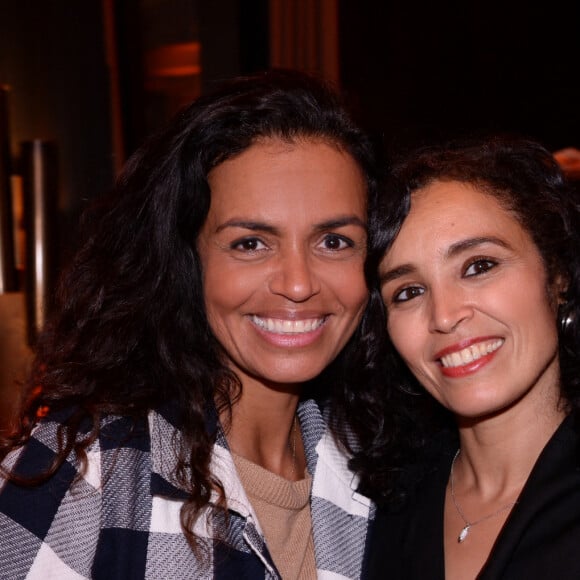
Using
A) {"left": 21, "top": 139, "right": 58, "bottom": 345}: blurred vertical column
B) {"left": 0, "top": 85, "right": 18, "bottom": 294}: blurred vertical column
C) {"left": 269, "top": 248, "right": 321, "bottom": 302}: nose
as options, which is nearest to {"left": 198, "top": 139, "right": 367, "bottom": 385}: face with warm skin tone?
{"left": 269, "top": 248, "right": 321, "bottom": 302}: nose

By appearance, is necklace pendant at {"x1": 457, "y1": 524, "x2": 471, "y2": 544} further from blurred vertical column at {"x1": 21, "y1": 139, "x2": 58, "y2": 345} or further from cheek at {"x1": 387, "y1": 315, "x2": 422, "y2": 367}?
blurred vertical column at {"x1": 21, "y1": 139, "x2": 58, "y2": 345}

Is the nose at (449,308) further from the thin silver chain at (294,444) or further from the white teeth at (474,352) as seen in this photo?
the thin silver chain at (294,444)

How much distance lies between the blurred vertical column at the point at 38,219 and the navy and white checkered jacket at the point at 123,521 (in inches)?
55.7

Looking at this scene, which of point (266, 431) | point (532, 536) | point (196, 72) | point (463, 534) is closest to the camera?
point (532, 536)

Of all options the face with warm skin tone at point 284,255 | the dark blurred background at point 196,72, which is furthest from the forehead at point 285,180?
the dark blurred background at point 196,72

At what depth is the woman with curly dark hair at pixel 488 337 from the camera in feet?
6.51

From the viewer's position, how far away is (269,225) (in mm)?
2082

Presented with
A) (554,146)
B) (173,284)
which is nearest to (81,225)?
(173,284)

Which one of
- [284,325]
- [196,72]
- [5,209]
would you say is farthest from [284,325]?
[196,72]

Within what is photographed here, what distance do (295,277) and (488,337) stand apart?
0.46 m

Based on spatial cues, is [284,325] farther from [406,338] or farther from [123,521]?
[123,521]

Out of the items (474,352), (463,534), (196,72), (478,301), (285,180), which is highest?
(196,72)

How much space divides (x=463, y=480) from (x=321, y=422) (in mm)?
438

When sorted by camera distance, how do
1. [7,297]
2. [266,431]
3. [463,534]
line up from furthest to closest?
[7,297]
[266,431]
[463,534]
